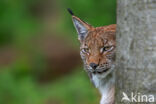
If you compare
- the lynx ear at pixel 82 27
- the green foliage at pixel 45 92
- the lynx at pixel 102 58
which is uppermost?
the lynx ear at pixel 82 27

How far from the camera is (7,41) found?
1600 cm

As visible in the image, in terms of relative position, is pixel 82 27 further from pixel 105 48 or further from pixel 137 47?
pixel 137 47

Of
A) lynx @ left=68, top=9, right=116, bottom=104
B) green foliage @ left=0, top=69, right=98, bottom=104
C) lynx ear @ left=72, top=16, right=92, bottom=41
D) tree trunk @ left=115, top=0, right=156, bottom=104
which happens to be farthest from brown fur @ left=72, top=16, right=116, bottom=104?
green foliage @ left=0, top=69, right=98, bottom=104

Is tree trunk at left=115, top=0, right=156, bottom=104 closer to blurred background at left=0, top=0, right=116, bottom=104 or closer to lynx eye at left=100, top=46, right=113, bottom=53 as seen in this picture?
lynx eye at left=100, top=46, right=113, bottom=53

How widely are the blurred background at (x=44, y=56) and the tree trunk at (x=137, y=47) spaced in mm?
5518

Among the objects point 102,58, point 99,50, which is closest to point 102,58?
point 102,58

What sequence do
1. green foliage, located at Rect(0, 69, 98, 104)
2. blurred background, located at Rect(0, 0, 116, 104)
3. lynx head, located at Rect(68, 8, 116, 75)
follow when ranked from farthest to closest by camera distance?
blurred background, located at Rect(0, 0, 116, 104), green foliage, located at Rect(0, 69, 98, 104), lynx head, located at Rect(68, 8, 116, 75)

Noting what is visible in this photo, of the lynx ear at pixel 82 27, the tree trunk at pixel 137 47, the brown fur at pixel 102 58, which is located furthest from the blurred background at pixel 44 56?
the tree trunk at pixel 137 47

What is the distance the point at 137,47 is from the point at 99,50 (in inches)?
58.5

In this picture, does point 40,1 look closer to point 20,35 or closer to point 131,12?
point 20,35

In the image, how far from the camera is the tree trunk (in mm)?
3090

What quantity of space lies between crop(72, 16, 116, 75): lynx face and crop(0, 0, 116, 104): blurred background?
404 centimetres

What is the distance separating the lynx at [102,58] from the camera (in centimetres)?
453

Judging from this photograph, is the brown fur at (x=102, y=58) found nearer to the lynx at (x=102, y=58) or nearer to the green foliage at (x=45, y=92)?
the lynx at (x=102, y=58)
